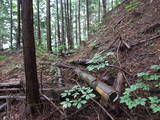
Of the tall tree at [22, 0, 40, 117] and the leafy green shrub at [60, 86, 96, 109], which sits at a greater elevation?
the tall tree at [22, 0, 40, 117]

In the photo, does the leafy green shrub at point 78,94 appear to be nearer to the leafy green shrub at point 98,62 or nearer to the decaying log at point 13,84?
the leafy green shrub at point 98,62

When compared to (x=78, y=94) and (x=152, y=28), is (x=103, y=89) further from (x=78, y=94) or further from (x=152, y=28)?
(x=152, y=28)

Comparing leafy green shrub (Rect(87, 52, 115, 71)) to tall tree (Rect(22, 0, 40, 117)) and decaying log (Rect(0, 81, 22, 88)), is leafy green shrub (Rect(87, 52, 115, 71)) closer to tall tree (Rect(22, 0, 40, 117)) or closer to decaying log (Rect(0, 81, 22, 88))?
tall tree (Rect(22, 0, 40, 117))

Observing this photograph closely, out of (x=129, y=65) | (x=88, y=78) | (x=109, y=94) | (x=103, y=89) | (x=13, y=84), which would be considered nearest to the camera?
(x=109, y=94)

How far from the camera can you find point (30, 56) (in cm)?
332

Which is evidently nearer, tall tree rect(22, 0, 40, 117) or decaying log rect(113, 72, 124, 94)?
tall tree rect(22, 0, 40, 117)

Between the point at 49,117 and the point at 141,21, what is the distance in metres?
5.84

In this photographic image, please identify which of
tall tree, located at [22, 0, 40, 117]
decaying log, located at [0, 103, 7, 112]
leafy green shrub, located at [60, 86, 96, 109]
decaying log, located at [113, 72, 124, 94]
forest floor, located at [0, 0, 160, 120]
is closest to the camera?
leafy green shrub, located at [60, 86, 96, 109]

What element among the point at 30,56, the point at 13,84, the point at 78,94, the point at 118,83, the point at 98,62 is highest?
the point at 30,56

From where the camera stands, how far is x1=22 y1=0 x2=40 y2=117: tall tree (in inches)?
125

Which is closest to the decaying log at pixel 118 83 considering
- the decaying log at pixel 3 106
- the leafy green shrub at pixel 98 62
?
the leafy green shrub at pixel 98 62

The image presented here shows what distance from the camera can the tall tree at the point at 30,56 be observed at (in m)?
3.18

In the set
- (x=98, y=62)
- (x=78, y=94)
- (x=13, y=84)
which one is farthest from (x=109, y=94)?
(x=13, y=84)

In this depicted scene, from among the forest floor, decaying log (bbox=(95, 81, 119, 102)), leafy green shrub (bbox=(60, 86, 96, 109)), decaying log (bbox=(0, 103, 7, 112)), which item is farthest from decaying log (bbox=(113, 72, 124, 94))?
decaying log (bbox=(0, 103, 7, 112))
